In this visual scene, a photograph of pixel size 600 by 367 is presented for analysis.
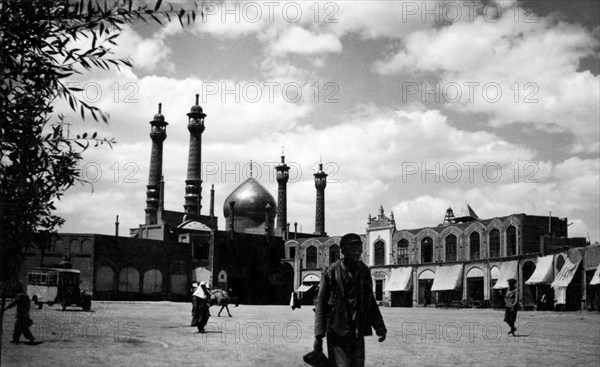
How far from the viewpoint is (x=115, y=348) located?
1210 centimetres

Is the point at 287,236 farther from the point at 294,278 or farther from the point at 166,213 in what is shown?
the point at 166,213

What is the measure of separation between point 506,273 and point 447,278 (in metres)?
5.38

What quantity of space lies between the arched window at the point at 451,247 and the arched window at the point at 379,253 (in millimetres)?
6109

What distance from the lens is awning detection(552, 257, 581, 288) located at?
3522 centimetres

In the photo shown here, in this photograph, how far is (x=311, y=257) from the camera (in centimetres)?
5831

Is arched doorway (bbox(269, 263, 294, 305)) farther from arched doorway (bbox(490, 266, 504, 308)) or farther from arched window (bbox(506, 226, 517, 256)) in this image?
arched window (bbox(506, 226, 517, 256))

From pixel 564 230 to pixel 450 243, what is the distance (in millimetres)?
7922

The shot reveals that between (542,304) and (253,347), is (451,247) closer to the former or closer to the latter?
(542,304)

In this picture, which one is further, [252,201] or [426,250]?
[252,201]

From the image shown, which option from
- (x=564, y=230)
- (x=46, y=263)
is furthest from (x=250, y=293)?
(x=564, y=230)

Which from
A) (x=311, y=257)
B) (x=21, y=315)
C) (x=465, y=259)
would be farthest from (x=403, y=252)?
(x=21, y=315)

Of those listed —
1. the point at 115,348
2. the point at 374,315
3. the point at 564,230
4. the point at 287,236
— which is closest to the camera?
the point at 374,315

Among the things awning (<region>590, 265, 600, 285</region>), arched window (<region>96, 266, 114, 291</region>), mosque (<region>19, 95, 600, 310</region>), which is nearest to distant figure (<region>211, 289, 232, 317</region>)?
mosque (<region>19, 95, 600, 310</region>)

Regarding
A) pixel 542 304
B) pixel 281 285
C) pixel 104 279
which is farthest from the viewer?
pixel 281 285
